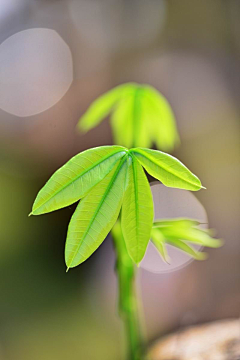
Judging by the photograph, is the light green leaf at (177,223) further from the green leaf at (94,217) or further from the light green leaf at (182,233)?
the green leaf at (94,217)

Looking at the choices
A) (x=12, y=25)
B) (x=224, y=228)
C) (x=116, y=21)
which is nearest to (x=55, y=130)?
(x=12, y=25)

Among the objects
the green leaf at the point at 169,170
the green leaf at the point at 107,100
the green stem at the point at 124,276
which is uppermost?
the green leaf at the point at 107,100

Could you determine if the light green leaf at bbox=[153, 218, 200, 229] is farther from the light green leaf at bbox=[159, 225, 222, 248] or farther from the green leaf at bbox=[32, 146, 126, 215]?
the green leaf at bbox=[32, 146, 126, 215]

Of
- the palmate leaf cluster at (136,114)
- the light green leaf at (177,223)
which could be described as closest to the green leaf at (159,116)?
the palmate leaf cluster at (136,114)

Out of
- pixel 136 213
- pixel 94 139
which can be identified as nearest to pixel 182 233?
pixel 136 213

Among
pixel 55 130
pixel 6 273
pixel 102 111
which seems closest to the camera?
pixel 102 111

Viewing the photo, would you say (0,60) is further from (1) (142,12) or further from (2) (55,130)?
(1) (142,12)
